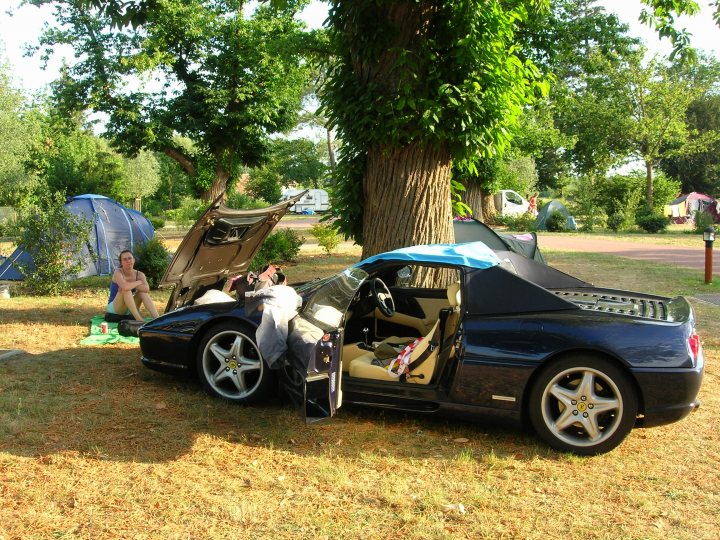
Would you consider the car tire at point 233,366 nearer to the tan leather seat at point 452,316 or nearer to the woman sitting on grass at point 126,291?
the tan leather seat at point 452,316

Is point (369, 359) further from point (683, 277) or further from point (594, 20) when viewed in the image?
point (594, 20)

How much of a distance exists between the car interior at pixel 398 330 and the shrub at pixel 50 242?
7554 mm

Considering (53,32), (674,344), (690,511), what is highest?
(53,32)

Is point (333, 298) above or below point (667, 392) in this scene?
above

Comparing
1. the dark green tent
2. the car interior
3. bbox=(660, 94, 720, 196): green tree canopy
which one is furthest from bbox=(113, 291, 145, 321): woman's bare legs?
bbox=(660, 94, 720, 196): green tree canopy

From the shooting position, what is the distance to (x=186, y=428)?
480 cm

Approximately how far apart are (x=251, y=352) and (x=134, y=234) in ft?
36.2

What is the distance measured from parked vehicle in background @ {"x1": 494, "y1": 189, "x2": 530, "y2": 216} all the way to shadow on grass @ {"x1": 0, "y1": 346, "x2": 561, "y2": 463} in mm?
31207

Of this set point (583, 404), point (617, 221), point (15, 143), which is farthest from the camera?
point (15, 143)

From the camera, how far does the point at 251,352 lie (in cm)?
525

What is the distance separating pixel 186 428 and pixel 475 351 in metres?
2.18

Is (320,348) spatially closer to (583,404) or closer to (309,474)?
(309,474)

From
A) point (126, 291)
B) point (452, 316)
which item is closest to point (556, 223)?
point (126, 291)

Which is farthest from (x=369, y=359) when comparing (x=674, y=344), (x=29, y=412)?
(x=29, y=412)
